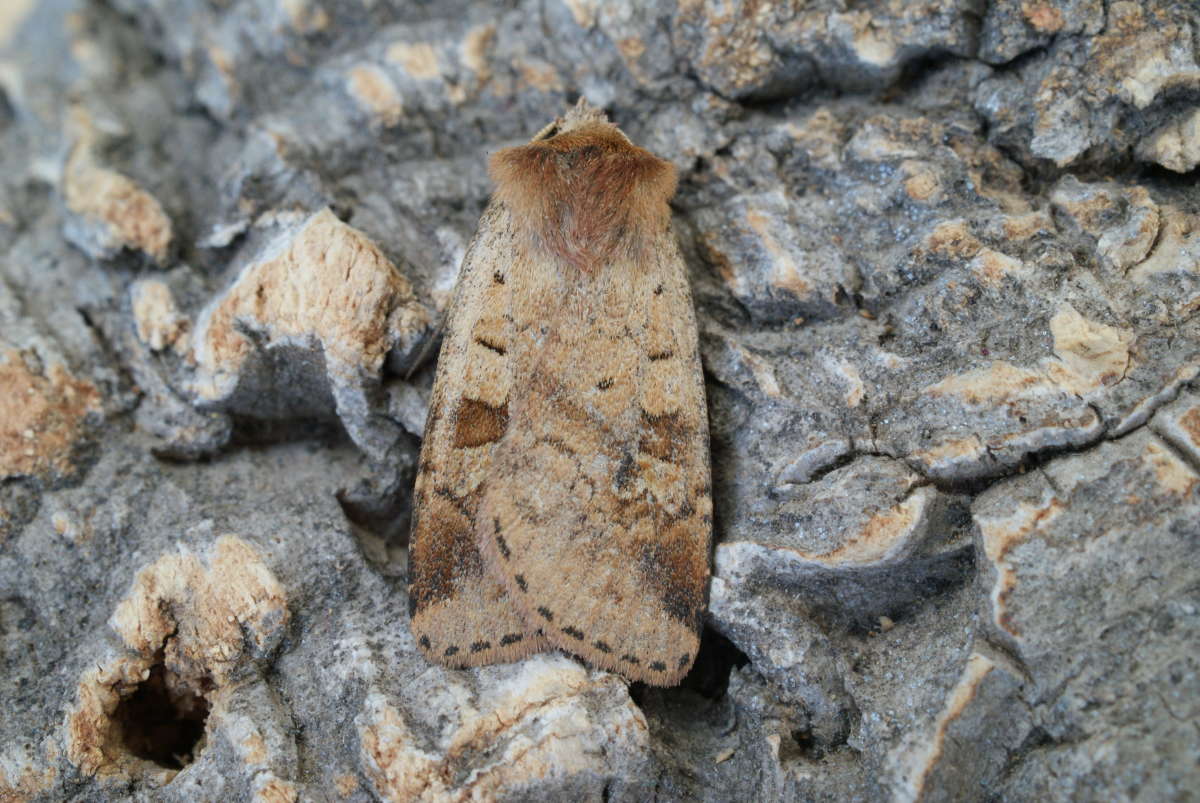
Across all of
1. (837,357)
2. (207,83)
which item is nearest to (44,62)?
→ (207,83)

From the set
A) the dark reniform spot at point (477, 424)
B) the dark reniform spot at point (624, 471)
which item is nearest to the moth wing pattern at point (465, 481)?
the dark reniform spot at point (477, 424)

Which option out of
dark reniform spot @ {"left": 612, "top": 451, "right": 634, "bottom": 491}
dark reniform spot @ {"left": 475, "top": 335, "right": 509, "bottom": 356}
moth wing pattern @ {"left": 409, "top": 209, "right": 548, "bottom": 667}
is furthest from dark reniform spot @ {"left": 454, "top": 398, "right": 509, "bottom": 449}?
dark reniform spot @ {"left": 612, "top": 451, "right": 634, "bottom": 491}

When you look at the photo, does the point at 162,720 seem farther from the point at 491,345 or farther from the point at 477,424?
the point at 491,345

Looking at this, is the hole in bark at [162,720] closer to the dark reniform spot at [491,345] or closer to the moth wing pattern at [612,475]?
the moth wing pattern at [612,475]

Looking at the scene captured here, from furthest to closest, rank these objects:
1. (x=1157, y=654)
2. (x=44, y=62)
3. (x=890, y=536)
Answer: (x=44, y=62) < (x=890, y=536) < (x=1157, y=654)

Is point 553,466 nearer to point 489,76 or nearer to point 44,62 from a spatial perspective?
point 489,76

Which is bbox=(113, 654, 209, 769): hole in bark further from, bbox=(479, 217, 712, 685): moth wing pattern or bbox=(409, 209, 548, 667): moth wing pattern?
bbox=(479, 217, 712, 685): moth wing pattern
